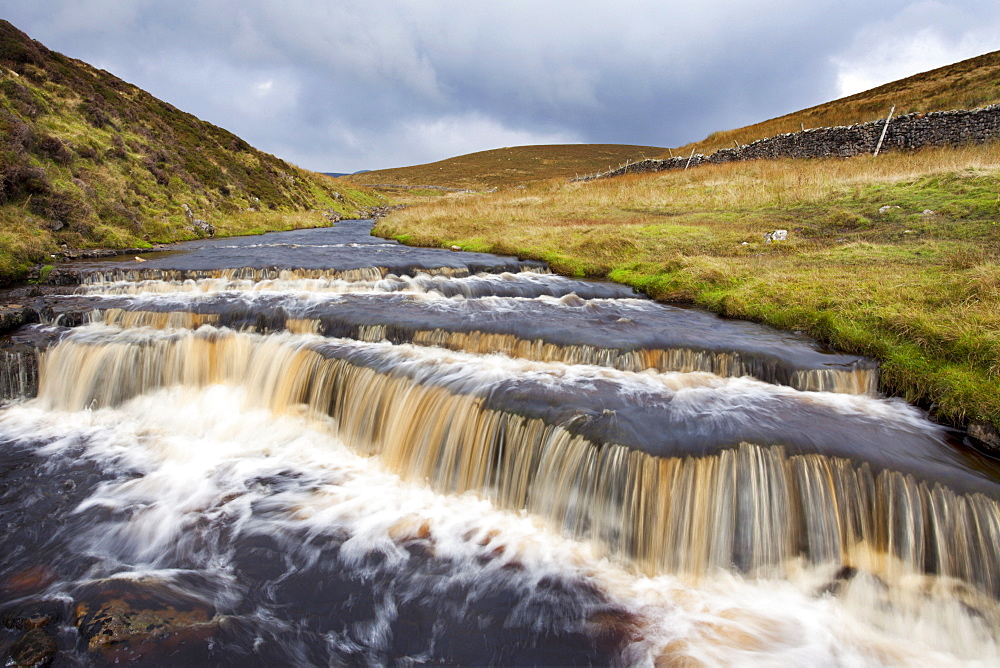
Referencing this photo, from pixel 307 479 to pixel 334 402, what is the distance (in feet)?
5.12

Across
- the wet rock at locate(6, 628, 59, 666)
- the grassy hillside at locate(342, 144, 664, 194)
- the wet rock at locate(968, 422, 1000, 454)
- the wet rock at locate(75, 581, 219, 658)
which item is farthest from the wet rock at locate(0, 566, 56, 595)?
the grassy hillside at locate(342, 144, 664, 194)

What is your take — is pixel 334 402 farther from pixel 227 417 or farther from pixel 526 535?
pixel 526 535

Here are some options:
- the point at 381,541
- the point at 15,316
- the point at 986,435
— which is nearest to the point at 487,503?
the point at 381,541

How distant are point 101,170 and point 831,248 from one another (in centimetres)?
3046

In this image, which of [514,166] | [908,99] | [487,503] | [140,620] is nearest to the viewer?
[140,620]

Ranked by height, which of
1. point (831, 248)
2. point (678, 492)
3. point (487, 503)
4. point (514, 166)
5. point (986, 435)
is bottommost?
point (487, 503)

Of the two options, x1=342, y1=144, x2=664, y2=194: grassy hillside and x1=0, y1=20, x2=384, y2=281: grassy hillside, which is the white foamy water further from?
x1=342, y1=144, x2=664, y2=194: grassy hillside

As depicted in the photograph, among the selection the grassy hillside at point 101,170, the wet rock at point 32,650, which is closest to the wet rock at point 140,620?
the wet rock at point 32,650

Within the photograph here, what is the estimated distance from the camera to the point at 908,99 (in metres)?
34.5

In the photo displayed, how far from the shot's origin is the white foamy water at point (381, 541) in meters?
3.95

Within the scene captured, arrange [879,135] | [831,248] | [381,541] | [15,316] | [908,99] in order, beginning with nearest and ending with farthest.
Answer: [381,541]
[15,316]
[831,248]
[879,135]
[908,99]

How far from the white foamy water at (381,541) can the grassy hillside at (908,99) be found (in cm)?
3522

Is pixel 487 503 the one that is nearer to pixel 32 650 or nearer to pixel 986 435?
pixel 32 650

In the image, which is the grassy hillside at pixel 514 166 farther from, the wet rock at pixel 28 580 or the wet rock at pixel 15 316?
the wet rock at pixel 28 580
